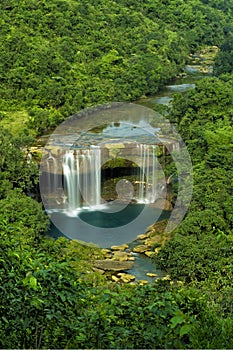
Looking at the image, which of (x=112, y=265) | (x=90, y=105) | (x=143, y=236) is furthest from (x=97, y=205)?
(x=90, y=105)

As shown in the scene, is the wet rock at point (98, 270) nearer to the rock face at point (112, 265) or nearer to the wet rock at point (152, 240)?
the rock face at point (112, 265)

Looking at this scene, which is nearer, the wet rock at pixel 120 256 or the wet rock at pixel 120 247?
the wet rock at pixel 120 256

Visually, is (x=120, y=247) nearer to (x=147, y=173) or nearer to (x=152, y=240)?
(x=152, y=240)

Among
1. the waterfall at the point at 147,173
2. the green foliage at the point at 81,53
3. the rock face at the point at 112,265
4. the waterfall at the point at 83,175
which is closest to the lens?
the rock face at the point at 112,265

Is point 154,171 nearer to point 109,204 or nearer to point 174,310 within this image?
point 109,204

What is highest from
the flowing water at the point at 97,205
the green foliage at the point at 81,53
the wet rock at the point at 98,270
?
the green foliage at the point at 81,53

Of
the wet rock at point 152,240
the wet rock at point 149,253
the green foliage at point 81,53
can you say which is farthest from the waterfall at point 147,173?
the green foliage at point 81,53
